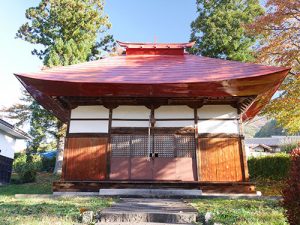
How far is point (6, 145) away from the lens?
18078 millimetres

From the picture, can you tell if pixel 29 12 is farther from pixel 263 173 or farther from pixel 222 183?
pixel 263 173

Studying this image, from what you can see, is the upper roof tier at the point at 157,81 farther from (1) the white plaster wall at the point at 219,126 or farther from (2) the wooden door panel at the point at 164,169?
(2) the wooden door panel at the point at 164,169

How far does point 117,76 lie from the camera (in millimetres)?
10203

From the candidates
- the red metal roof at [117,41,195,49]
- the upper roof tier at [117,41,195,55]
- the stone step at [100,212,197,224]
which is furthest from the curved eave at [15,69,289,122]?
the red metal roof at [117,41,195,49]

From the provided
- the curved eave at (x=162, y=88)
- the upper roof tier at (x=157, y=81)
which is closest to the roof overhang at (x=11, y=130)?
the upper roof tier at (x=157, y=81)

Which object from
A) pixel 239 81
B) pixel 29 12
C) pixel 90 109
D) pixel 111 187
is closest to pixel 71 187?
pixel 111 187

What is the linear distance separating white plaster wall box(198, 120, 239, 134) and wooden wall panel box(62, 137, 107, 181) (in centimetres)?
355

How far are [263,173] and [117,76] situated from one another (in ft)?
35.6

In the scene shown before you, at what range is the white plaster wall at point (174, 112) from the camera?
10586 mm

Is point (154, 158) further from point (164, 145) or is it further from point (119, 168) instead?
point (119, 168)

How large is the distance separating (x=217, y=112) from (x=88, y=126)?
4744 millimetres

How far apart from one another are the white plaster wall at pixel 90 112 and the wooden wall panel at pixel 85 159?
834mm

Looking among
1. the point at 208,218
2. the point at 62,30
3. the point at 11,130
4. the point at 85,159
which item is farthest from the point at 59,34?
the point at 208,218

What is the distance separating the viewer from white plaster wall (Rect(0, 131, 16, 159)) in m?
17.4
